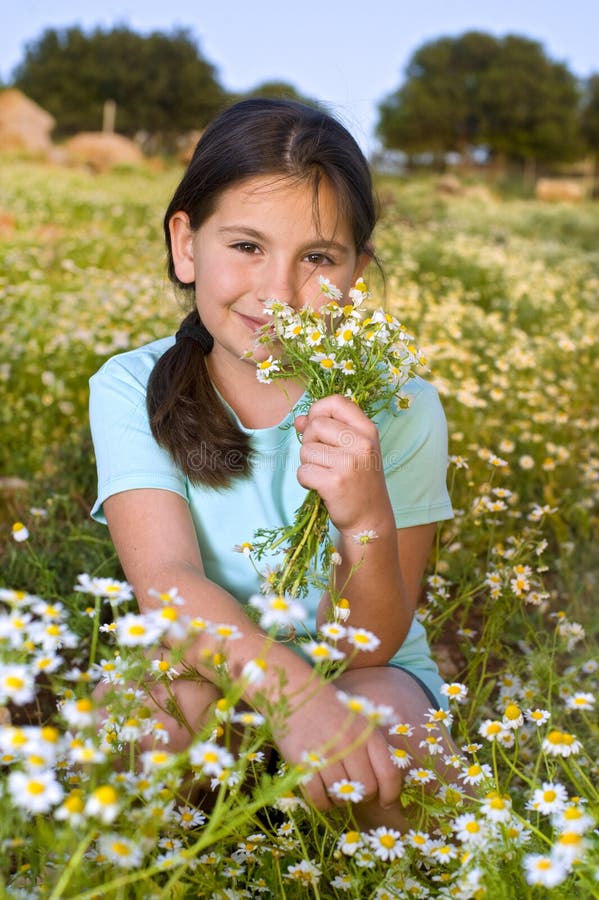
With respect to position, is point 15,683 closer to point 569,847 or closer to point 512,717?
point 569,847

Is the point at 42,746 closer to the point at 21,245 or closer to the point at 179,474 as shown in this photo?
the point at 179,474

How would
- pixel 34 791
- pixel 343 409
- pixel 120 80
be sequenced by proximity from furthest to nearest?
pixel 120 80 < pixel 343 409 < pixel 34 791

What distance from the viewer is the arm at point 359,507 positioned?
135 centimetres

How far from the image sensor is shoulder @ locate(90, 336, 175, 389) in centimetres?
188

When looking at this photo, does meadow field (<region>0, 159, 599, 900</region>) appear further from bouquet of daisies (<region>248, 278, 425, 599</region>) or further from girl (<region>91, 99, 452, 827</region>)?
bouquet of daisies (<region>248, 278, 425, 599</region>)

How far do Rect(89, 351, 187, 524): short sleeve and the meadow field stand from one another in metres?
0.24

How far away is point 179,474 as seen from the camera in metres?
1.75

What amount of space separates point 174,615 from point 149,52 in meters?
34.0

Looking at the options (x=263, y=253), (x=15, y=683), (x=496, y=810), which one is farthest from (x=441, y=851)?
(x=263, y=253)

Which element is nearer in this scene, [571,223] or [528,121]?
[571,223]

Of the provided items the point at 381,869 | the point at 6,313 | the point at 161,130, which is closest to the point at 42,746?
the point at 381,869

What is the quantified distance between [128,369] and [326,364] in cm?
71

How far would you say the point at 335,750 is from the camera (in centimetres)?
122

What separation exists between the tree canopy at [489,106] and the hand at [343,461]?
30.4m
